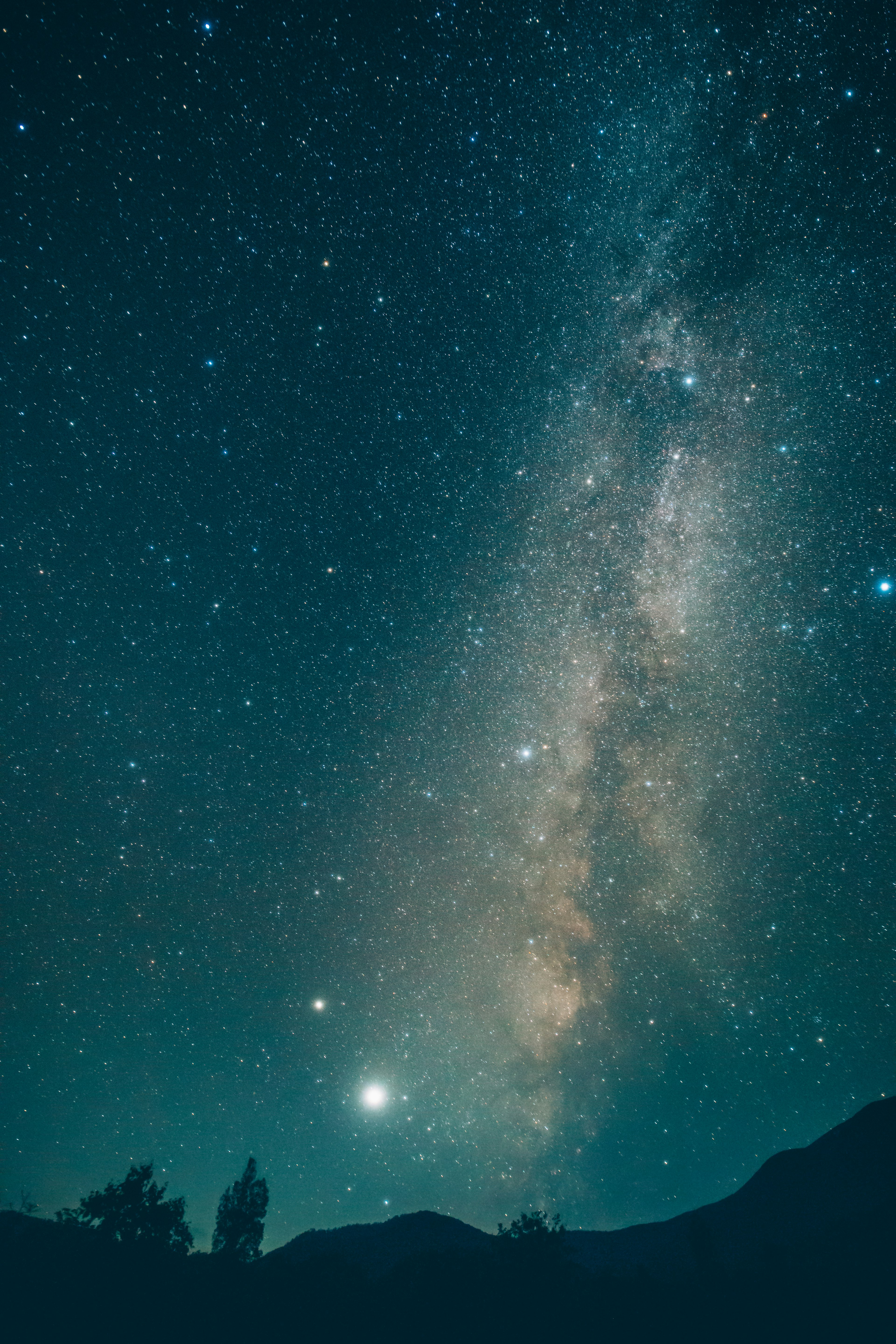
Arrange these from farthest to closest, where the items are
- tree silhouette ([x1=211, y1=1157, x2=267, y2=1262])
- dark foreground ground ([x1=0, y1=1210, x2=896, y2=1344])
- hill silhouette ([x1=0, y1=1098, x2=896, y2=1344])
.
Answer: tree silhouette ([x1=211, y1=1157, x2=267, y2=1262]) < hill silhouette ([x1=0, y1=1098, x2=896, y2=1344]) < dark foreground ground ([x1=0, y1=1210, x2=896, y2=1344])

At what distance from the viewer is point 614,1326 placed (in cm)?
2286

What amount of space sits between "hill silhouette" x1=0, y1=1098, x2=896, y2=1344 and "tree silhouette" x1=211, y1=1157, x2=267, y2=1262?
68.0 inches

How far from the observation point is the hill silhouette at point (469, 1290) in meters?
20.8

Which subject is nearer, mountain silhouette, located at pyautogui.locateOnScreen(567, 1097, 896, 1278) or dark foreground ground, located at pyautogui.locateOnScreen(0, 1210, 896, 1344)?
dark foreground ground, located at pyautogui.locateOnScreen(0, 1210, 896, 1344)

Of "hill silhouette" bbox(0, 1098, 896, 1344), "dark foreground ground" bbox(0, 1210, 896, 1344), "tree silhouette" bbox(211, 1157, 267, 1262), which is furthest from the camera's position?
"tree silhouette" bbox(211, 1157, 267, 1262)

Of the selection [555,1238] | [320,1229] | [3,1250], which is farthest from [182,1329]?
[320,1229]

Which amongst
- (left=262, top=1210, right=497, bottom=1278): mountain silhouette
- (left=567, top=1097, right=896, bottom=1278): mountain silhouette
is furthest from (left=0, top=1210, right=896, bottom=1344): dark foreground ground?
(left=262, top=1210, right=497, bottom=1278): mountain silhouette

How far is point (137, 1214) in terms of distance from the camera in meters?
27.3

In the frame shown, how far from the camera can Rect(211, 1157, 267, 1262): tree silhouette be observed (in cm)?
2923

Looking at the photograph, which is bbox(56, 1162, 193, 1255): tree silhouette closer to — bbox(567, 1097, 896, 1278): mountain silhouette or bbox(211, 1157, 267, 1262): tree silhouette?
bbox(211, 1157, 267, 1262): tree silhouette

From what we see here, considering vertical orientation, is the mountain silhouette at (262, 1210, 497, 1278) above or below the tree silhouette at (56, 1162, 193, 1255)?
below

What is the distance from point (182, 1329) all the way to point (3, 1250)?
1228 cm

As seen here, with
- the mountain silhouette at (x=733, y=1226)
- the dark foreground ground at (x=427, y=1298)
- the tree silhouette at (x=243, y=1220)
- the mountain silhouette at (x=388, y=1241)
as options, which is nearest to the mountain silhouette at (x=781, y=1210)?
the mountain silhouette at (x=733, y=1226)

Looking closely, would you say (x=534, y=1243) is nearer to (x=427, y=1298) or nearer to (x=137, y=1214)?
(x=427, y=1298)
